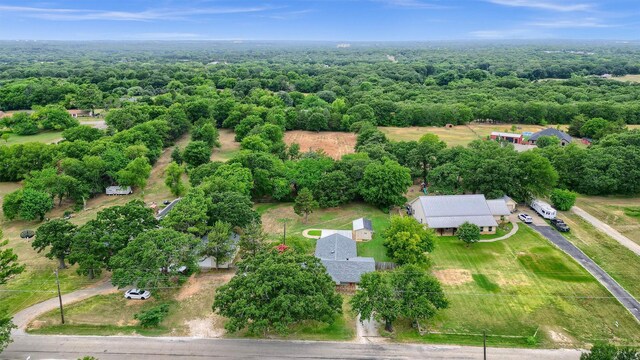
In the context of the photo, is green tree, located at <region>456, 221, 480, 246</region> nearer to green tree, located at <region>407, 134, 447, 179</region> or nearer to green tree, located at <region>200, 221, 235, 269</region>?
green tree, located at <region>407, 134, 447, 179</region>

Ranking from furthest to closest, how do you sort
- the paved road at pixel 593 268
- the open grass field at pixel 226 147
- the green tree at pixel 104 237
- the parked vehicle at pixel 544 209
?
the open grass field at pixel 226 147
the parked vehicle at pixel 544 209
the green tree at pixel 104 237
the paved road at pixel 593 268

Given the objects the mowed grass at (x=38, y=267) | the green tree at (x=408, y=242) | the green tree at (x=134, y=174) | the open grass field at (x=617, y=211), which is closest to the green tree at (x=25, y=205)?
the mowed grass at (x=38, y=267)

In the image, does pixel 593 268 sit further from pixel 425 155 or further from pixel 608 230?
pixel 425 155

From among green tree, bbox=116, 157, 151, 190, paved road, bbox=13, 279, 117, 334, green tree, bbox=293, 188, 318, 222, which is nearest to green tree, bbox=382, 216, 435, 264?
green tree, bbox=293, 188, 318, 222

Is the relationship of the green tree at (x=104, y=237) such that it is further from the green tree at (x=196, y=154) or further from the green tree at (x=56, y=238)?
the green tree at (x=196, y=154)

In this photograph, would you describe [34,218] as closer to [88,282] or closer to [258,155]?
[88,282]

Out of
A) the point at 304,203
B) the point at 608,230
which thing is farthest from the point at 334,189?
the point at 608,230
